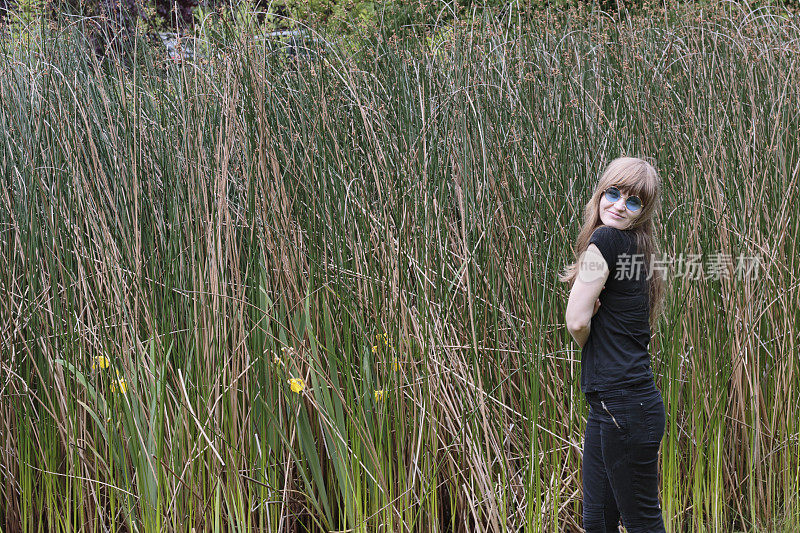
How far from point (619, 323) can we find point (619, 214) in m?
0.24

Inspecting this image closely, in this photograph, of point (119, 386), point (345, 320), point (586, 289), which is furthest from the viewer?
point (345, 320)

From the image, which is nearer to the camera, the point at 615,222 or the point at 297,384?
the point at 615,222

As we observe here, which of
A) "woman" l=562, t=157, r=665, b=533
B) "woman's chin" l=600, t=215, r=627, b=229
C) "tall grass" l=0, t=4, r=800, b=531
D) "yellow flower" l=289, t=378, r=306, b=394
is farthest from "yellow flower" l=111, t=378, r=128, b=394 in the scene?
"woman's chin" l=600, t=215, r=627, b=229

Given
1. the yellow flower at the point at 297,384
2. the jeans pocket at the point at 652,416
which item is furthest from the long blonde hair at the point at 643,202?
the yellow flower at the point at 297,384

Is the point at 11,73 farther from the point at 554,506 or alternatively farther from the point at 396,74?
the point at 554,506

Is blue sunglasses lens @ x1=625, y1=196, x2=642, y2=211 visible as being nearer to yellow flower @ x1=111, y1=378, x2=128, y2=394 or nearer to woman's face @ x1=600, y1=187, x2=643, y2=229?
woman's face @ x1=600, y1=187, x2=643, y2=229

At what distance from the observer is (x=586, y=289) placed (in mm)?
1598

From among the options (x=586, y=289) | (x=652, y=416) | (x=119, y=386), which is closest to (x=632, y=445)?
(x=652, y=416)

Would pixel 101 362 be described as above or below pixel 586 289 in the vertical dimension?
below

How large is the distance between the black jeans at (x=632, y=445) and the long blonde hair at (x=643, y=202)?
0.74 feet

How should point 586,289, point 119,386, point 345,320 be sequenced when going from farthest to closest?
point 345,320 < point 119,386 < point 586,289

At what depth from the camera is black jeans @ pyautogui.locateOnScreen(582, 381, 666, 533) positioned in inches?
63.9

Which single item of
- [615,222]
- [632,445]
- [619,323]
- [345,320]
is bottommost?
[632,445]

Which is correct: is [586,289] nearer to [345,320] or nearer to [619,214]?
[619,214]
